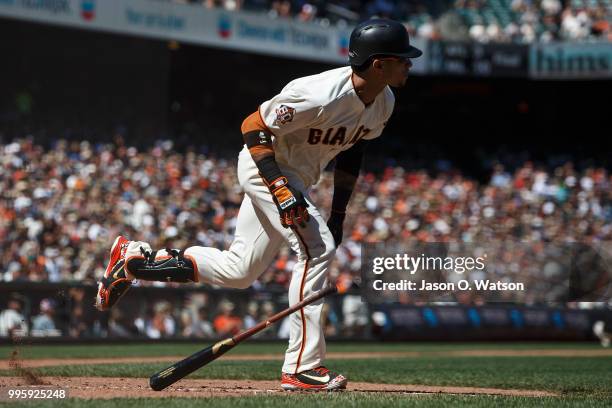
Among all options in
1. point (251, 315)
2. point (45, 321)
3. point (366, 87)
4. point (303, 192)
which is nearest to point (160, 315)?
point (251, 315)

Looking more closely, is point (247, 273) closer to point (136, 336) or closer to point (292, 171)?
point (292, 171)

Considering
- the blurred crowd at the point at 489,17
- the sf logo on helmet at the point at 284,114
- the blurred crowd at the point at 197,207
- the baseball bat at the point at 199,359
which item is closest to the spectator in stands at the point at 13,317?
the blurred crowd at the point at 197,207

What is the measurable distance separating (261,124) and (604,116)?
23.4 m

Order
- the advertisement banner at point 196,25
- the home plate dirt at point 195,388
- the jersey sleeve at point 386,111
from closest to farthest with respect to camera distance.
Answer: the home plate dirt at point 195,388 < the jersey sleeve at point 386,111 < the advertisement banner at point 196,25

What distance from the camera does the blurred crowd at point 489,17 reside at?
2412 centimetres

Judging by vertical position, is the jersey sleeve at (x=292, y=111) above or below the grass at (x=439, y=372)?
above

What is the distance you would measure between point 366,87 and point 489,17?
20675 mm

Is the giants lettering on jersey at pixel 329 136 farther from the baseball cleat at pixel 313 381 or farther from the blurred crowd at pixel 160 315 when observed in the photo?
the blurred crowd at pixel 160 315

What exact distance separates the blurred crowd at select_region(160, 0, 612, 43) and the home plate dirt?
17.7m

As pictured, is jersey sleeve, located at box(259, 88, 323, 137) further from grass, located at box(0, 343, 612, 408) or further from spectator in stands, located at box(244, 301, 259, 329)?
spectator in stands, located at box(244, 301, 259, 329)

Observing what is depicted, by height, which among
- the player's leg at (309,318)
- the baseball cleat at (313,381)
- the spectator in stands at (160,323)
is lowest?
the spectator in stands at (160,323)

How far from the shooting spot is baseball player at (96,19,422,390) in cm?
551

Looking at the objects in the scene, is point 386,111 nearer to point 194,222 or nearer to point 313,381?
point 313,381

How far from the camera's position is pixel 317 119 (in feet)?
18.2
